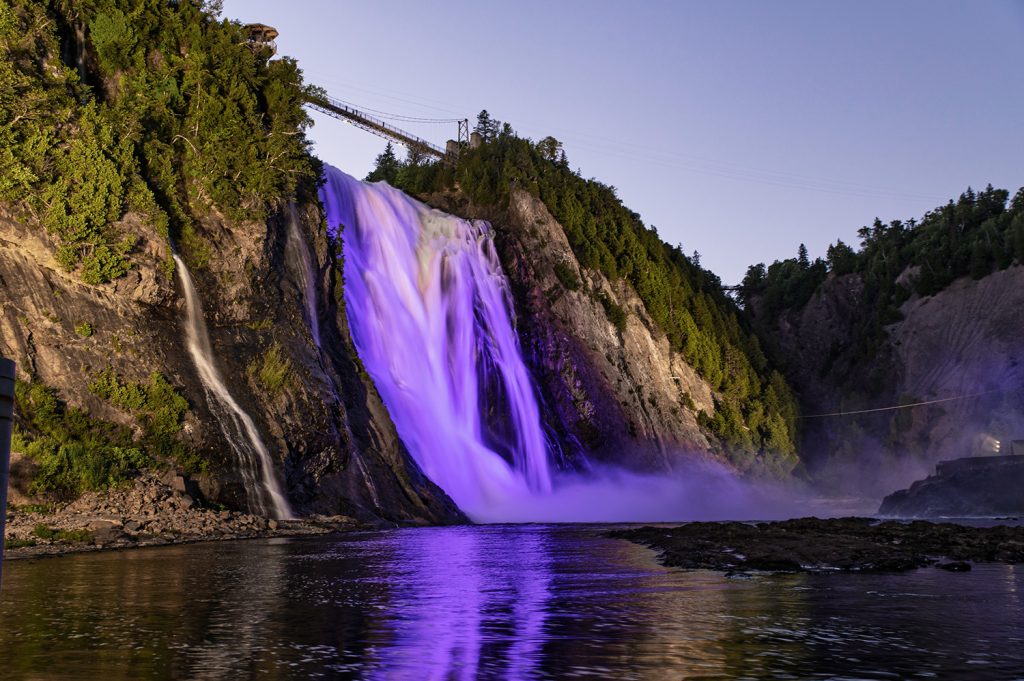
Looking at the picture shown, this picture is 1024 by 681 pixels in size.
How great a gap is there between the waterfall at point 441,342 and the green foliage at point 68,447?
15.6 metres

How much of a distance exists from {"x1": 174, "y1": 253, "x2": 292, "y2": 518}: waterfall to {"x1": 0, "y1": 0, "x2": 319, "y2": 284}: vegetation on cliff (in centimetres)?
278

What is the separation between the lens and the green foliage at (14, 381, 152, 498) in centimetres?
2617

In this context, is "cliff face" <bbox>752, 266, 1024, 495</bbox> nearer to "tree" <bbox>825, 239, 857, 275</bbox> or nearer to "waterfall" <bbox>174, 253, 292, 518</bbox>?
"tree" <bbox>825, 239, 857, 275</bbox>

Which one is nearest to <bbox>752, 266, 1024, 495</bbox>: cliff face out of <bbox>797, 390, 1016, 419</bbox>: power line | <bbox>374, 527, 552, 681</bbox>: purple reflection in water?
<bbox>797, 390, 1016, 419</bbox>: power line

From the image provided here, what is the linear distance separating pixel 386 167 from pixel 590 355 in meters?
49.7

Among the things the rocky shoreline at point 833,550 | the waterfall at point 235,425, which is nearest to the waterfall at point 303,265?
the waterfall at point 235,425

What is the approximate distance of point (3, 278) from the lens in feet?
97.5

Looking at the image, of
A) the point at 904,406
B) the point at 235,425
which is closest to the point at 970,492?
the point at 904,406

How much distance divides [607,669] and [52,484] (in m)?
22.5

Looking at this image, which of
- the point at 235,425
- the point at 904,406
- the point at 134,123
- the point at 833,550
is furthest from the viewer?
the point at 904,406

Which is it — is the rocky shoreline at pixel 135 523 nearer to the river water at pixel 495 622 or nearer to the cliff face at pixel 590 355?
the river water at pixel 495 622

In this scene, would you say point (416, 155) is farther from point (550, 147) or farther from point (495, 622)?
point (495, 622)

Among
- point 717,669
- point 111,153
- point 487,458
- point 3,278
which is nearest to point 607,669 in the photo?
point 717,669

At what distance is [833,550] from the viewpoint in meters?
17.9
